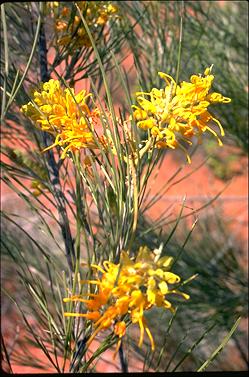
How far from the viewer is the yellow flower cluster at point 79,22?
93 cm

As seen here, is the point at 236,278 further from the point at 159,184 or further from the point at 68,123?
the point at 159,184

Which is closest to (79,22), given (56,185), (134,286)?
(56,185)

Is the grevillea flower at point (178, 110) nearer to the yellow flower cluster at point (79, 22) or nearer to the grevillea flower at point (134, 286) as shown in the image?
the grevillea flower at point (134, 286)

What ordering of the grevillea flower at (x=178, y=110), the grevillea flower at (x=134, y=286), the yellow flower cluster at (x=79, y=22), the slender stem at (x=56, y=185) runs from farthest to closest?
the yellow flower cluster at (x=79, y=22)
the slender stem at (x=56, y=185)
the grevillea flower at (x=178, y=110)
the grevillea flower at (x=134, y=286)

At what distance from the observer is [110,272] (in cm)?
48

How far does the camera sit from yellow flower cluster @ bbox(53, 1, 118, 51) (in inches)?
36.6

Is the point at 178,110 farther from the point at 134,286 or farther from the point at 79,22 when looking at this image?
the point at 79,22

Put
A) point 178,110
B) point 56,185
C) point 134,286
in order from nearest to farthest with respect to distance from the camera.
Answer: point 134,286, point 178,110, point 56,185

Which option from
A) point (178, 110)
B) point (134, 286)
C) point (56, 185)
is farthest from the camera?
point (56, 185)

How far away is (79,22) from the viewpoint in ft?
3.00

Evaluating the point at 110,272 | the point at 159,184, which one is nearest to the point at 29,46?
the point at 110,272

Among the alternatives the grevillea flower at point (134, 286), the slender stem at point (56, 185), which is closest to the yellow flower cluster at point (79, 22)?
Answer: the slender stem at point (56, 185)

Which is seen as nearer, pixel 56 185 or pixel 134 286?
pixel 134 286

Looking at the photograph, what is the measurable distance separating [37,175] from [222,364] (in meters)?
1.39
